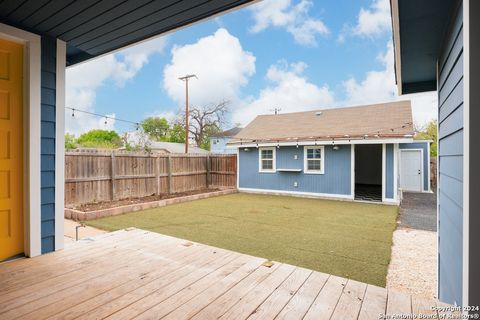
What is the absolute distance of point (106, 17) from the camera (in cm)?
229

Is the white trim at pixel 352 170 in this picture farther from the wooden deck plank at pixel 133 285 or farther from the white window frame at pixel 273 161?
the wooden deck plank at pixel 133 285

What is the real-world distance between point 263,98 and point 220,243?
106 ft

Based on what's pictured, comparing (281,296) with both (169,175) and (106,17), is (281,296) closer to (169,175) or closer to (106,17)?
(106,17)

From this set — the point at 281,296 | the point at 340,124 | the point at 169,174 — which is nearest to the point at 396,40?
the point at 281,296

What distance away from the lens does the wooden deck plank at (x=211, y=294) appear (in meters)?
1.72

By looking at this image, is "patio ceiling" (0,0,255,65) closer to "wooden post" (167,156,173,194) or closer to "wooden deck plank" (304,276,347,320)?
"wooden deck plank" (304,276,347,320)

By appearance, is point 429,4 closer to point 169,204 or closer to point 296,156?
point 169,204

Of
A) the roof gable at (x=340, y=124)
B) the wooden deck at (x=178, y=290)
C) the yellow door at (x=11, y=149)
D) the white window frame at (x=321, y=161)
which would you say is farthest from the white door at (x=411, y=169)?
the yellow door at (x=11, y=149)

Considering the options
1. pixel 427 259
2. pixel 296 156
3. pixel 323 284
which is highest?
pixel 296 156

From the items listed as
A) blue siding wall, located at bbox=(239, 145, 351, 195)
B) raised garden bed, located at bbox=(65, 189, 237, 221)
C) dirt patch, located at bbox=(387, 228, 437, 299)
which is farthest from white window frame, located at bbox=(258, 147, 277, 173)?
dirt patch, located at bbox=(387, 228, 437, 299)

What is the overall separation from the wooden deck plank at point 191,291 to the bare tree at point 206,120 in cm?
2639

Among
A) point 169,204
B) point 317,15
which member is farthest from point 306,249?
point 317,15

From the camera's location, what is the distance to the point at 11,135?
2588 mm

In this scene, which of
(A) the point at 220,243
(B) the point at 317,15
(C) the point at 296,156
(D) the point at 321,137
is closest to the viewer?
(A) the point at 220,243
